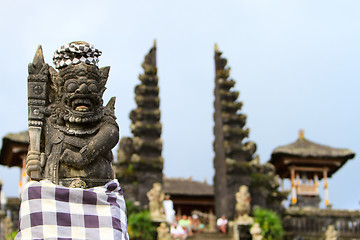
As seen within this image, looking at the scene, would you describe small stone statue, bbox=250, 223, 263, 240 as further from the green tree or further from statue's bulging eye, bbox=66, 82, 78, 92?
statue's bulging eye, bbox=66, 82, 78, 92

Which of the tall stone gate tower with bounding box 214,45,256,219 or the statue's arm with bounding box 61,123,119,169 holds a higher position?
the tall stone gate tower with bounding box 214,45,256,219

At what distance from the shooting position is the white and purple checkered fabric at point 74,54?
26.9 feet

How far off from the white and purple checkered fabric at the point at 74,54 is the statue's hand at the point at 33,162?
3.75ft

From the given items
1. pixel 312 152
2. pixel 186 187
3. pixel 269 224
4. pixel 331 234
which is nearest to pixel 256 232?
pixel 269 224

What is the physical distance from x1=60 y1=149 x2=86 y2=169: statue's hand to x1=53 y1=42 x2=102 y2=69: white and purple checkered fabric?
3.59 ft

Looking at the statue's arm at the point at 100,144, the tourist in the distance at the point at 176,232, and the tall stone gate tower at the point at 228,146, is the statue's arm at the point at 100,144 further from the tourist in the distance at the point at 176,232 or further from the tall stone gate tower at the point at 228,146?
the tall stone gate tower at the point at 228,146

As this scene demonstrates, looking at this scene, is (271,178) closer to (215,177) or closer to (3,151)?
(215,177)

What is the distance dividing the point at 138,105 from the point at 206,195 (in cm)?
800

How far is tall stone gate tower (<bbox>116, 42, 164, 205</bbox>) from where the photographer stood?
23859mm

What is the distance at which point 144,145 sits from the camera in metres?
24.5

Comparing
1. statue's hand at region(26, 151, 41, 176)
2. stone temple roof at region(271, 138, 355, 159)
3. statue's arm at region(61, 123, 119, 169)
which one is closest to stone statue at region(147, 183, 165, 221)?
stone temple roof at region(271, 138, 355, 159)

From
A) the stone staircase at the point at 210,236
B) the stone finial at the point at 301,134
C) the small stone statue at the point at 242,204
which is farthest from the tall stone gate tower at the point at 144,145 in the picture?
the stone finial at the point at 301,134

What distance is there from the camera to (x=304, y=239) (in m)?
25.4

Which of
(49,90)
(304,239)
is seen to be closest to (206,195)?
(304,239)
